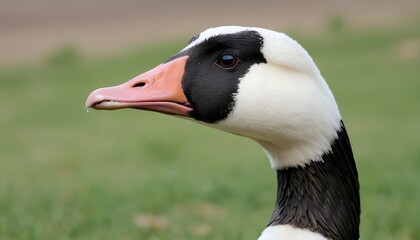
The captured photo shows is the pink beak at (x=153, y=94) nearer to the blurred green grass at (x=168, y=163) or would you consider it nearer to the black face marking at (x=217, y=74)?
the black face marking at (x=217, y=74)

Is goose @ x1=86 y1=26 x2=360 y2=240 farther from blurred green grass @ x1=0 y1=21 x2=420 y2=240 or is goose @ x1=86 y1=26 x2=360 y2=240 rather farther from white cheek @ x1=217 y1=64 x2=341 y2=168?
blurred green grass @ x1=0 y1=21 x2=420 y2=240

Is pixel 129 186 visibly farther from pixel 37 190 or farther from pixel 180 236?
pixel 180 236

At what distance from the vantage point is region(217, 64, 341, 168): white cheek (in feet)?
6.95

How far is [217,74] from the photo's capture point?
7.32ft

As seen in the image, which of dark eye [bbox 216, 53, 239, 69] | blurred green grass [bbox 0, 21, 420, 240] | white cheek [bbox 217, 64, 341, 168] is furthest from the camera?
blurred green grass [bbox 0, 21, 420, 240]

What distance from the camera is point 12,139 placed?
8.26 m

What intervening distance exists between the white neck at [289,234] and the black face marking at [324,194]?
0.02 meters

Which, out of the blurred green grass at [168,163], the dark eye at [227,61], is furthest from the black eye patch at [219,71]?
the blurred green grass at [168,163]

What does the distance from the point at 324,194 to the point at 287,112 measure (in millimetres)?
306

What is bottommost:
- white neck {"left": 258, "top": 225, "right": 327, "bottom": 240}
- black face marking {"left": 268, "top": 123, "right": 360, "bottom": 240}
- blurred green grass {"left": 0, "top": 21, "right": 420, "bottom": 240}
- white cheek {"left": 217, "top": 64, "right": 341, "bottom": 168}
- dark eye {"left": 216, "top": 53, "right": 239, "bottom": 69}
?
blurred green grass {"left": 0, "top": 21, "right": 420, "bottom": 240}

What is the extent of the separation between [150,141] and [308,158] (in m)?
4.86

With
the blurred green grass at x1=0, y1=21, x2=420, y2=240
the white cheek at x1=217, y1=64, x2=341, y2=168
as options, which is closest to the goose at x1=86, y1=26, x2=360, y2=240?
the white cheek at x1=217, y1=64, x2=341, y2=168

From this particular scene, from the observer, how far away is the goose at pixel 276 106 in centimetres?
213

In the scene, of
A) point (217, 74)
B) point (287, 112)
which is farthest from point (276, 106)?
point (217, 74)
